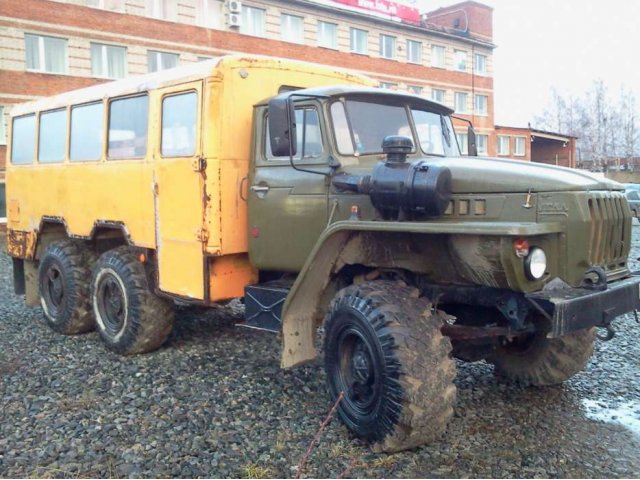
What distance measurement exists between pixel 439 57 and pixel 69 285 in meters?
36.8

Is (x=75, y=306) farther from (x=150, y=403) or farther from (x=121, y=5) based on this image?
(x=121, y=5)

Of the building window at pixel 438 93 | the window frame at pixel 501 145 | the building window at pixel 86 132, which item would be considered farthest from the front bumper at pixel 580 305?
the window frame at pixel 501 145

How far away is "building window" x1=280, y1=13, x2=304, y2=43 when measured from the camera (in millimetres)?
31875

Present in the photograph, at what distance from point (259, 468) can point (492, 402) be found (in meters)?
2.13

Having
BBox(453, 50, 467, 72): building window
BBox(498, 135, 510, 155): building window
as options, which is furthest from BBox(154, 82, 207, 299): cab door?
BBox(498, 135, 510, 155): building window

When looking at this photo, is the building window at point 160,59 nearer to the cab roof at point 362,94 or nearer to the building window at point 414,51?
the building window at point 414,51

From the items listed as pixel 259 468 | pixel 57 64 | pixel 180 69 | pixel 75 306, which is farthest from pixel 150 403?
pixel 57 64

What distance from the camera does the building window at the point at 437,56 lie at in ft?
131

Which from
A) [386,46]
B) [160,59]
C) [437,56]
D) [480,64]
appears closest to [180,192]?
[160,59]

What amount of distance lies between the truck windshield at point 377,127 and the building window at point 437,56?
3629 centimetres

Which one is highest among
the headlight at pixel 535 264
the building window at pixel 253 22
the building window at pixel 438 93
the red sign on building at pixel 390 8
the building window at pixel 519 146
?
the red sign on building at pixel 390 8

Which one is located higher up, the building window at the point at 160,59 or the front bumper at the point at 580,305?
the building window at the point at 160,59

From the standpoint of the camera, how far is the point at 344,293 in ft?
14.9

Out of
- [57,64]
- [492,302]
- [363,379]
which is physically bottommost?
[363,379]
